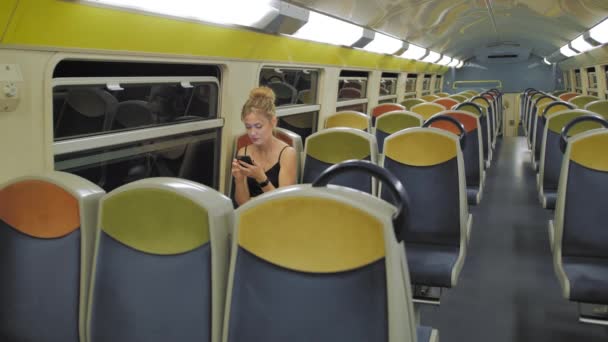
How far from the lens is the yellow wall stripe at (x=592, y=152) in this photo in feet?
9.88

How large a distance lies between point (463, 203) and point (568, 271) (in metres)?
0.68

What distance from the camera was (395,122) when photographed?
573 cm

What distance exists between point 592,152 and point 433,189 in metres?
0.89

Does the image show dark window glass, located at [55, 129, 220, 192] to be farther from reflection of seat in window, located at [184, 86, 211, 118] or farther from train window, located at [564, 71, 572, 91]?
train window, located at [564, 71, 572, 91]

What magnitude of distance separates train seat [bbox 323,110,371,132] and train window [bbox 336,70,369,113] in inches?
101

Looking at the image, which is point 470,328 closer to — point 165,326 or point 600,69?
point 165,326

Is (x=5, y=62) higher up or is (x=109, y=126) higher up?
(x=5, y=62)

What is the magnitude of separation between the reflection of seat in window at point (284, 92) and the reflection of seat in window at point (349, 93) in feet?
8.01

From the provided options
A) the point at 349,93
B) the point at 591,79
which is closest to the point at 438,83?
the point at 591,79

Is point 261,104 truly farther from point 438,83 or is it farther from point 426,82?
point 438,83

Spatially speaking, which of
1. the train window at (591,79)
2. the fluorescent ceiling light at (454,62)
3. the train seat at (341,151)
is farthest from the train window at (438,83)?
the train seat at (341,151)

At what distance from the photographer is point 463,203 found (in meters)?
3.33

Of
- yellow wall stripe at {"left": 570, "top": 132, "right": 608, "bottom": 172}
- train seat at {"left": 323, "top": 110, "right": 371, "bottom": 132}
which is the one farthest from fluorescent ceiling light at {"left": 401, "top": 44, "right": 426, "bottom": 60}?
yellow wall stripe at {"left": 570, "top": 132, "right": 608, "bottom": 172}

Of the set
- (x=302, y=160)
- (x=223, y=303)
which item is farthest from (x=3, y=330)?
(x=302, y=160)
